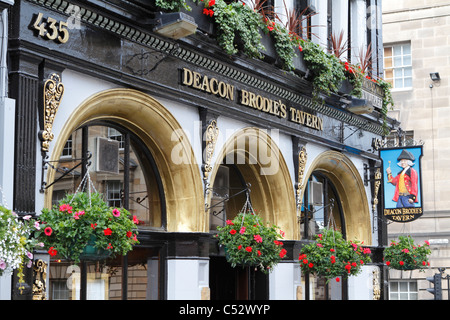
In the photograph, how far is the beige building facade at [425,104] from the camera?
27.8 m

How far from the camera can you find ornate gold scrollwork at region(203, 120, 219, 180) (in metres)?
13.2

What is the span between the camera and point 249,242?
1284 centimetres

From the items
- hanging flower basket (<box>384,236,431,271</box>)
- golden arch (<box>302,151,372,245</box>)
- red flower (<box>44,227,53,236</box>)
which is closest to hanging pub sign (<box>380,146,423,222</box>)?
golden arch (<box>302,151,372,245</box>)

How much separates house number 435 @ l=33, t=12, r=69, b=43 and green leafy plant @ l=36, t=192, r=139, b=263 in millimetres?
2180

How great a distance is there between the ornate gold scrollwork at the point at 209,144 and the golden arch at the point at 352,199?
18.7ft

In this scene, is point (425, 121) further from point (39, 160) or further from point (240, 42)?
point (39, 160)

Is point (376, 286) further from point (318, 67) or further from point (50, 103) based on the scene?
point (50, 103)

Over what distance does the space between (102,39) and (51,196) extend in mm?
2486

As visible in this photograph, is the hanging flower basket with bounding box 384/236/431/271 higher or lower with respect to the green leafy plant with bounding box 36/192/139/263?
lower

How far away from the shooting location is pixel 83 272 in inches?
445

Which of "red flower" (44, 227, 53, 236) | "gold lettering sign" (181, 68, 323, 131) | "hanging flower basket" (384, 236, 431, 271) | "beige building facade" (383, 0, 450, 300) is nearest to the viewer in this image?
"red flower" (44, 227, 53, 236)

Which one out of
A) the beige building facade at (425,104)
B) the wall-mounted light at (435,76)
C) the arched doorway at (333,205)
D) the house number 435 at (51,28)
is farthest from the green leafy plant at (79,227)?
the wall-mounted light at (435,76)

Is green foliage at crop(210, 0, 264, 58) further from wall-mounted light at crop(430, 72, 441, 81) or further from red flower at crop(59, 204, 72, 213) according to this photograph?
wall-mounted light at crop(430, 72, 441, 81)

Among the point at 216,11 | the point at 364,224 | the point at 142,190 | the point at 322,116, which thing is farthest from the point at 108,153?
the point at 364,224
